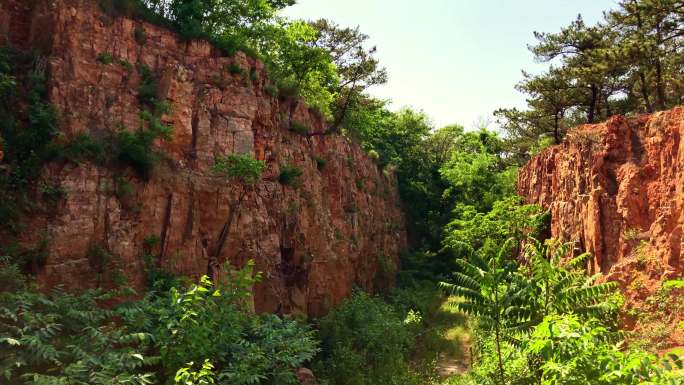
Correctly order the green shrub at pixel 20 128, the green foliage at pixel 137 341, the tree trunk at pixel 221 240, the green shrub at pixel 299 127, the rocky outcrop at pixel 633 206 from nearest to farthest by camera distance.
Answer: the green foliage at pixel 137 341 → the green shrub at pixel 20 128 → the rocky outcrop at pixel 633 206 → the tree trunk at pixel 221 240 → the green shrub at pixel 299 127

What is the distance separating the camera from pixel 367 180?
30.7 metres

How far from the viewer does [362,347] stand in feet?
55.2

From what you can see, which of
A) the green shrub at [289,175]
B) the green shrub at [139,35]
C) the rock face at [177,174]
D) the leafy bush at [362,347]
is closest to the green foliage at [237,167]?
the rock face at [177,174]

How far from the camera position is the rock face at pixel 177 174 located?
40.4 ft

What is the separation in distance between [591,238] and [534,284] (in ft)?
35.8

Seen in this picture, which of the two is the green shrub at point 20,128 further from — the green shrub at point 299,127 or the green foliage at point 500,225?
the green foliage at point 500,225

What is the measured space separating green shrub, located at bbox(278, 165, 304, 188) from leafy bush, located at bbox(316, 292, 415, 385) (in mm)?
5779

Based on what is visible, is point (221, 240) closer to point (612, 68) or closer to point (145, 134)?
point (145, 134)

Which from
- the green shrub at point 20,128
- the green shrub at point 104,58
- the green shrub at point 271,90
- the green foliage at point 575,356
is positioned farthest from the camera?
the green shrub at point 271,90

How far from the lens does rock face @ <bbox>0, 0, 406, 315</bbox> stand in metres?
12.3

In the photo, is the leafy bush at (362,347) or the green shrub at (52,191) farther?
the leafy bush at (362,347)

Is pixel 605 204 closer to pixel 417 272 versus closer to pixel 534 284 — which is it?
pixel 534 284

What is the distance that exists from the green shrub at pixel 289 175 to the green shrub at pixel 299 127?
7.53ft

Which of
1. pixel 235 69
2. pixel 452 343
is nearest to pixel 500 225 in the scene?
pixel 452 343
